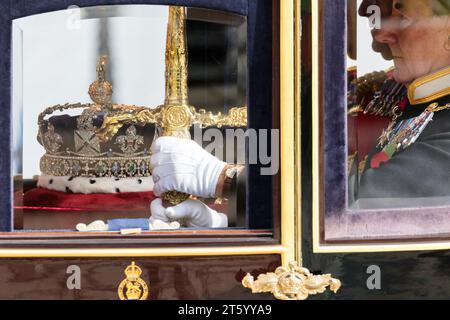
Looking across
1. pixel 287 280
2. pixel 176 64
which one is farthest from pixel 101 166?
pixel 287 280

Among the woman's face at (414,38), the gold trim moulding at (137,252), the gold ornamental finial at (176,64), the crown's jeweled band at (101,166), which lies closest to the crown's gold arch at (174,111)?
the gold ornamental finial at (176,64)

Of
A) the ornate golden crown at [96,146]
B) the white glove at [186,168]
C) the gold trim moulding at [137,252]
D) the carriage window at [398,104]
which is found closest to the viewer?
the gold trim moulding at [137,252]

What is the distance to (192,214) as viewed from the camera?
8.32ft

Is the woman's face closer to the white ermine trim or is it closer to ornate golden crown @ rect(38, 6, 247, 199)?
ornate golden crown @ rect(38, 6, 247, 199)

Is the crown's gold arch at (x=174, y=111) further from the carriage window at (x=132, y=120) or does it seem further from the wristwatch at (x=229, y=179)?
the wristwatch at (x=229, y=179)

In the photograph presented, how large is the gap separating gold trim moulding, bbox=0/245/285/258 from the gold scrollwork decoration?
7 centimetres

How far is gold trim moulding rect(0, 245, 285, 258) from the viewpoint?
2.31 m

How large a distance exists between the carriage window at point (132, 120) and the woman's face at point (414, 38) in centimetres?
52

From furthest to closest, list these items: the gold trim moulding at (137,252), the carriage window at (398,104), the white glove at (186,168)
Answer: the white glove at (186,168)
the carriage window at (398,104)
the gold trim moulding at (137,252)

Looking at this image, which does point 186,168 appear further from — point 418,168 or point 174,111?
point 418,168

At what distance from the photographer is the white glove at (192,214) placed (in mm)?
2494

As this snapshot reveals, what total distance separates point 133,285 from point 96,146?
62cm

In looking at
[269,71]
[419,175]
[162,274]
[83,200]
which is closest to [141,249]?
[162,274]

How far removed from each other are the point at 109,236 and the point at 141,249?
12 centimetres
